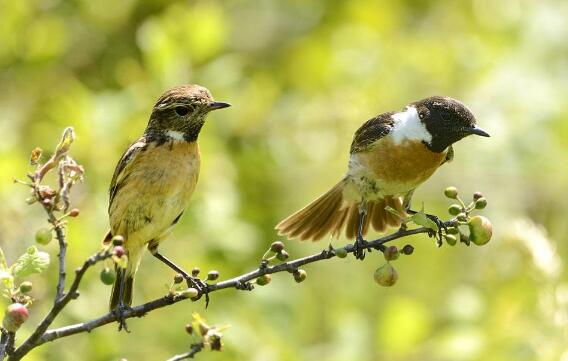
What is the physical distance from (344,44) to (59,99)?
235cm

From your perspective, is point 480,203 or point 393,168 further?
point 393,168

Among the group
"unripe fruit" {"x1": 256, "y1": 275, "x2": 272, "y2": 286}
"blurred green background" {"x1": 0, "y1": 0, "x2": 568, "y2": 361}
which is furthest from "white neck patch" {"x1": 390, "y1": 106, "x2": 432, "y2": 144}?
"unripe fruit" {"x1": 256, "y1": 275, "x2": 272, "y2": 286}

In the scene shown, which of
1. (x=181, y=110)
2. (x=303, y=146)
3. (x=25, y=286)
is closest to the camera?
(x=25, y=286)

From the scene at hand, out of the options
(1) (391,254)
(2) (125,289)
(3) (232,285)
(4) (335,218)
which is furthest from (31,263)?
(4) (335,218)

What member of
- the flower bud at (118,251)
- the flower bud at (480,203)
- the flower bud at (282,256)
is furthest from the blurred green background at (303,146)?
the flower bud at (118,251)

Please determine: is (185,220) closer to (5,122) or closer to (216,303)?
(216,303)

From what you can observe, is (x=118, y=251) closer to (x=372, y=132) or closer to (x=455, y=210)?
(x=455, y=210)

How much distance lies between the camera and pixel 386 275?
3393 mm

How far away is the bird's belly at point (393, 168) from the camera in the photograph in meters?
4.80

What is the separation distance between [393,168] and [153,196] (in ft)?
3.93

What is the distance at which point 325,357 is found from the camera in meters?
6.23

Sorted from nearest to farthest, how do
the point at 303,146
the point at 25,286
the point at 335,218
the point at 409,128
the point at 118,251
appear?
the point at 118,251
the point at 25,286
the point at 409,128
the point at 335,218
the point at 303,146

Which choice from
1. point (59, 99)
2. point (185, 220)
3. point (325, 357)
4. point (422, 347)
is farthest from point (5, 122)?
point (422, 347)

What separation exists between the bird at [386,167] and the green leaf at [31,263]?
1991 mm
